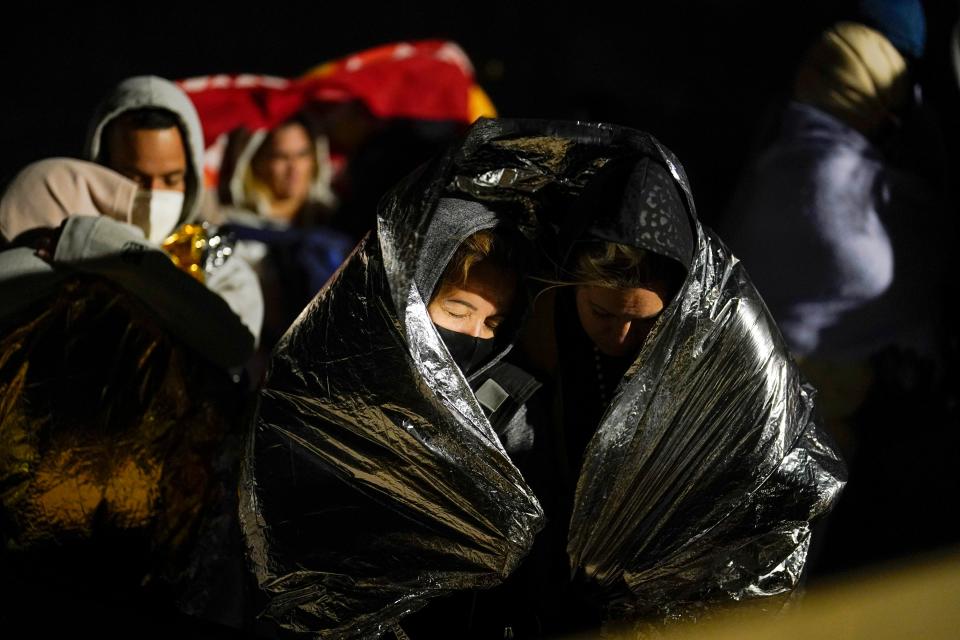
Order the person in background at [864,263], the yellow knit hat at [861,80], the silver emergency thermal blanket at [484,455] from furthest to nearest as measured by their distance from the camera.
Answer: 1. the yellow knit hat at [861,80]
2. the person in background at [864,263]
3. the silver emergency thermal blanket at [484,455]

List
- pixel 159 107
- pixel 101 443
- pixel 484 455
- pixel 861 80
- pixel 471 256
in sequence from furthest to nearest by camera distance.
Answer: pixel 861 80
pixel 159 107
pixel 101 443
pixel 471 256
pixel 484 455

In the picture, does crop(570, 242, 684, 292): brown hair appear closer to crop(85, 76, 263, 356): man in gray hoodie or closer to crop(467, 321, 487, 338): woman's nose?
crop(467, 321, 487, 338): woman's nose

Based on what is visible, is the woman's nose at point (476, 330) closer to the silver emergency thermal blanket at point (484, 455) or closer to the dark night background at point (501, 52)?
the silver emergency thermal blanket at point (484, 455)

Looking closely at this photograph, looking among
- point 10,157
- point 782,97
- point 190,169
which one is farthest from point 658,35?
point 190,169

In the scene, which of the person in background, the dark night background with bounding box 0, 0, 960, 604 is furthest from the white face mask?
the dark night background with bounding box 0, 0, 960, 604

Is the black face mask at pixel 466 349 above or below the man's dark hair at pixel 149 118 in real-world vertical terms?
below

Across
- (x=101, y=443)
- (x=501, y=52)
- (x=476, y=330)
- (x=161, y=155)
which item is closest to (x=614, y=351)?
(x=476, y=330)

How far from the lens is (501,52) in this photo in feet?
13.5

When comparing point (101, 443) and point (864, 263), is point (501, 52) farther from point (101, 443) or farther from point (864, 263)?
point (101, 443)

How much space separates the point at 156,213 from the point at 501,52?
258 centimetres

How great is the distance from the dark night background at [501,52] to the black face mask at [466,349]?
91.0 inches

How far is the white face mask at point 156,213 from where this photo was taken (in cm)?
175

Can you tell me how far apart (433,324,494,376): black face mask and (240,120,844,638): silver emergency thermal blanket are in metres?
0.08

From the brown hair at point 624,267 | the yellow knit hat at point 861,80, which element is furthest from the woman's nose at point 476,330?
the yellow knit hat at point 861,80
